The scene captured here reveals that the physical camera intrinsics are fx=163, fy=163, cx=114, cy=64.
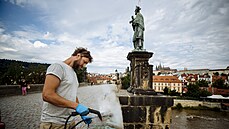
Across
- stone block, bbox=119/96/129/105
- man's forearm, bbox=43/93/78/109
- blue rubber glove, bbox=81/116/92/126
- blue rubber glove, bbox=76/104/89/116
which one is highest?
man's forearm, bbox=43/93/78/109

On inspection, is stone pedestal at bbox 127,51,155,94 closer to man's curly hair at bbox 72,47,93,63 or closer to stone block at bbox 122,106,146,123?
stone block at bbox 122,106,146,123

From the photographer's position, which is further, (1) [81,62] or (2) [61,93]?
(1) [81,62]

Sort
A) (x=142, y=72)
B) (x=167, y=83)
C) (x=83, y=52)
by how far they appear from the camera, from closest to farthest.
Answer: (x=83, y=52), (x=142, y=72), (x=167, y=83)

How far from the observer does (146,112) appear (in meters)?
3.55

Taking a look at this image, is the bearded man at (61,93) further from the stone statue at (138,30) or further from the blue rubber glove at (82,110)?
the stone statue at (138,30)

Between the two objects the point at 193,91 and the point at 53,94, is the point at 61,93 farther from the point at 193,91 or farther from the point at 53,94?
the point at 193,91

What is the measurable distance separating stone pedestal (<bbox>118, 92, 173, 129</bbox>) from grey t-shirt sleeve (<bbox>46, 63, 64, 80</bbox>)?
2.05m

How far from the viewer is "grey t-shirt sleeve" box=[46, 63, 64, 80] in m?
1.62

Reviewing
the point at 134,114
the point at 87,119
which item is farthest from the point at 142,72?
the point at 87,119

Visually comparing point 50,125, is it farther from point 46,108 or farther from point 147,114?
point 147,114

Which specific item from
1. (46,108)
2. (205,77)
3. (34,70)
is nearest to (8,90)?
(46,108)

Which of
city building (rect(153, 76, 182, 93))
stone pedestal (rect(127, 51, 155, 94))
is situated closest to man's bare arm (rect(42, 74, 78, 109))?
stone pedestal (rect(127, 51, 155, 94))

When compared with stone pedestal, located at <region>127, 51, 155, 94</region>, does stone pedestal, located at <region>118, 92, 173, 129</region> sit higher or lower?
lower

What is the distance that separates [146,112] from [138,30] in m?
2.41
